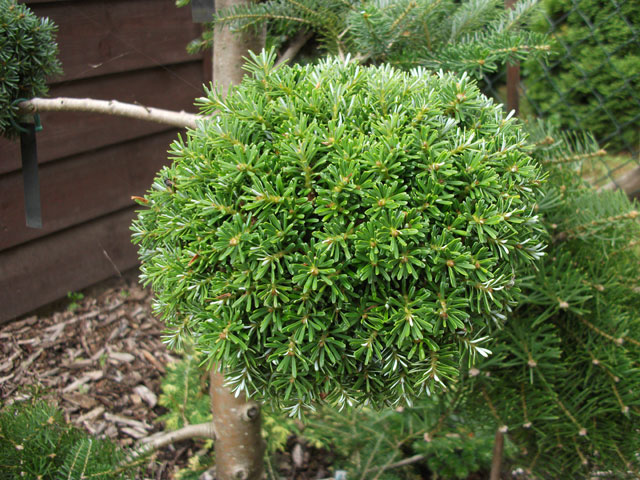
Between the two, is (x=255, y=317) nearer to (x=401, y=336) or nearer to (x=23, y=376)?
(x=401, y=336)

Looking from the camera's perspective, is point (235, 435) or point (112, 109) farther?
point (235, 435)

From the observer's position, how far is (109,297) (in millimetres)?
2004

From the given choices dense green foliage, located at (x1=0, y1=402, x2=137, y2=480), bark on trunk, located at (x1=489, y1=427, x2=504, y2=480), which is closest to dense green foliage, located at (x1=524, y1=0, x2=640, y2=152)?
bark on trunk, located at (x1=489, y1=427, x2=504, y2=480)

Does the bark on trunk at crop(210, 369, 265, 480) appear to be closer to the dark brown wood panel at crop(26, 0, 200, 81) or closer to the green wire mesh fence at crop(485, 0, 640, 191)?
the dark brown wood panel at crop(26, 0, 200, 81)

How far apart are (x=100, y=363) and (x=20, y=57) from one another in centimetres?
103

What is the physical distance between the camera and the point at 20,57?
128 centimetres

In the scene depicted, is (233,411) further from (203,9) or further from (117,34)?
(117,34)

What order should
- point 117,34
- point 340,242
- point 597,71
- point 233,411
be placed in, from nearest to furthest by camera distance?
1. point 340,242
2. point 233,411
3. point 117,34
4. point 597,71

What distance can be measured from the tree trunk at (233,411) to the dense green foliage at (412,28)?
72 mm

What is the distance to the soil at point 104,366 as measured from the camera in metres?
1.56

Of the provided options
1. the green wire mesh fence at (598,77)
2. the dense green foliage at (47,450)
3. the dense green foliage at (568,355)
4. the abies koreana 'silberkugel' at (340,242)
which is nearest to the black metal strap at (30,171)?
the dense green foliage at (47,450)

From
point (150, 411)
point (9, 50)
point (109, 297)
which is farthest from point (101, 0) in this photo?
point (150, 411)

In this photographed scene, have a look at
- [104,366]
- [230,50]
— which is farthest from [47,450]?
[230,50]

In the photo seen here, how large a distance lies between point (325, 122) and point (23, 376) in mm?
1177
